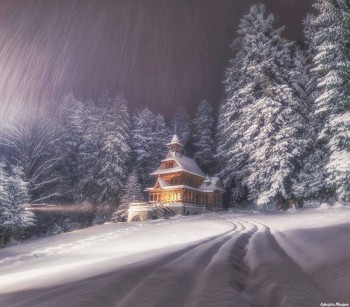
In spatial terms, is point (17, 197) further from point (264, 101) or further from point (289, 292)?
point (289, 292)

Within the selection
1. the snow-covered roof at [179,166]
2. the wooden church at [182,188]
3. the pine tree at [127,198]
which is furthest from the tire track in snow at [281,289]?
the snow-covered roof at [179,166]

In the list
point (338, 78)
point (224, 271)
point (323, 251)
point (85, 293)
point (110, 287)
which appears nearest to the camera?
point (85, 293)

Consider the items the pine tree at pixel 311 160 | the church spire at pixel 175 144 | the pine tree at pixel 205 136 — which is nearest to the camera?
the pine tree at pixel 311 160

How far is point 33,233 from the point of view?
40.6m

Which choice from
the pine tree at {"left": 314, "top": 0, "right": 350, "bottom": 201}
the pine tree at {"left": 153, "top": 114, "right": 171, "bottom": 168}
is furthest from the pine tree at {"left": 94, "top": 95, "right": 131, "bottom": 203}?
A: the pine tree at {"left": 314, "top": 0, "right": 350, "bottom": 201}

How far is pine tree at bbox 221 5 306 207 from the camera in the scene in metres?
26.3

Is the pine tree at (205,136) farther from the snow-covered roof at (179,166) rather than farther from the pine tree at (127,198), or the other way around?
the pine tree at (127,198)

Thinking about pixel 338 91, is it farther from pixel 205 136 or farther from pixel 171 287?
pixel 205 136

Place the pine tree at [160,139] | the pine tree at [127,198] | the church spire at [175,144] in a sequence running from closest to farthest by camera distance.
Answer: the pine tree at [127,198] → the church spire at [175,144] → the pine tree at [160,139]

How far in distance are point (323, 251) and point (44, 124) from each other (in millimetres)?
39951

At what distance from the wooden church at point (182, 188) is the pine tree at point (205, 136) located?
692cm

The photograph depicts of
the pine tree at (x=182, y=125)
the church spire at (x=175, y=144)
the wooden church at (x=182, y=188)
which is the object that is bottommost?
the wooden church at (x=182, y=188)

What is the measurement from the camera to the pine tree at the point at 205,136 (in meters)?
61.0

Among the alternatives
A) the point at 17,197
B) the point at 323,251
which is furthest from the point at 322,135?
the point at 17,197
